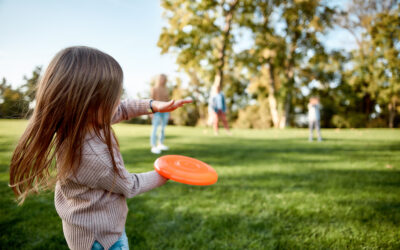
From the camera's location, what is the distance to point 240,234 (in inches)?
96.7

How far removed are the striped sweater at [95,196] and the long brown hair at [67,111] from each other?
4 centimetres

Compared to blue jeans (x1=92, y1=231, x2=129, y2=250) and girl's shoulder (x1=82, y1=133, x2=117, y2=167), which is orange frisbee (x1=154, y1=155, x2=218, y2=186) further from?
blue jeans (x1=92, y1=231, x2=129, y2=250)

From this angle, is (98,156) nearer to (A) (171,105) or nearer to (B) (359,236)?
(A) (171,105)

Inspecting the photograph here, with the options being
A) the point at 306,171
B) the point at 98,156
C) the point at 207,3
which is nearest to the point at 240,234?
the point at 98,156

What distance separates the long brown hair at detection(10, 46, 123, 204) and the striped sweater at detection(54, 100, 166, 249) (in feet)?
0.14

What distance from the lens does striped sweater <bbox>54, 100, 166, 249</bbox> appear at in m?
1.11

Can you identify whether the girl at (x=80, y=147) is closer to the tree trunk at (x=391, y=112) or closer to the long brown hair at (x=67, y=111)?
the long brown hair at (x=67, y=111)

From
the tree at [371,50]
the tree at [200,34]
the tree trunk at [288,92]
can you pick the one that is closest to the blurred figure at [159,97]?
the tree at [200,34]

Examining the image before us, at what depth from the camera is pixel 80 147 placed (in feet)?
3.66

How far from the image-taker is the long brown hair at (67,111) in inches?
43.8

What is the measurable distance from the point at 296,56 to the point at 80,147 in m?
26.6

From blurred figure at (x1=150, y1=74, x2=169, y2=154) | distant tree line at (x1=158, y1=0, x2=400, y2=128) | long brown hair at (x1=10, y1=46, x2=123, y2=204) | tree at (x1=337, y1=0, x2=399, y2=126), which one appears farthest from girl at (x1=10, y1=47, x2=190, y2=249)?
tree at (x1=337, y1=0, x2=399, y2=126)

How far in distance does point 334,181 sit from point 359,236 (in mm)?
1877

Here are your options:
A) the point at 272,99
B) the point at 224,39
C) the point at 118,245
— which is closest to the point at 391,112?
the point at 272,99
